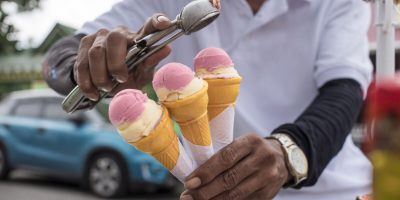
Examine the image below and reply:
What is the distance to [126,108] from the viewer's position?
1.92ft

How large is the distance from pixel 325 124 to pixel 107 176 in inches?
214

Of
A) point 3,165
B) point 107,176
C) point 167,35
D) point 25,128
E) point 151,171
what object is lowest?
point 3,165

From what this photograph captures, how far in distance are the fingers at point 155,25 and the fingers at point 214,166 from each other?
0.20 m

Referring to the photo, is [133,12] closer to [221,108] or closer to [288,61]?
[288,61]

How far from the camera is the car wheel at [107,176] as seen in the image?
5.93 meters

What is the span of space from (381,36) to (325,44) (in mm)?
201

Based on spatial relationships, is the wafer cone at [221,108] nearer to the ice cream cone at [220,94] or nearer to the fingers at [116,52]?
the ice cream cone at [220,94]

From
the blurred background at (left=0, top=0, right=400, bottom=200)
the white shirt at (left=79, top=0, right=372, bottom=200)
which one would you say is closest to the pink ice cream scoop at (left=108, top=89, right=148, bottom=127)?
the white shirt at (left=79, top=0, right=372, bottom=200)

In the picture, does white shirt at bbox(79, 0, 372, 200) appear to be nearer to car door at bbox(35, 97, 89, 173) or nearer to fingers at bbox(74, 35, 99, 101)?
fingers at bbox(74, 35, 99, 101)

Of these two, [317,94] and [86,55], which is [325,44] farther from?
[86,55]

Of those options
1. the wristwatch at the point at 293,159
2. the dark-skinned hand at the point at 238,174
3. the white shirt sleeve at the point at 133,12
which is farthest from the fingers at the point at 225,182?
the white shirt sleeve at the point at 133,12

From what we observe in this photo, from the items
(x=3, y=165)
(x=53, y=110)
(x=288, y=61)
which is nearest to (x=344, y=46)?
(x=288, y=61)

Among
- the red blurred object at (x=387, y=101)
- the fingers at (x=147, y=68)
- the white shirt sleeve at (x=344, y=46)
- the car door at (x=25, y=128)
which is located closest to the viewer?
the red blurred object at (x=387, y=101)

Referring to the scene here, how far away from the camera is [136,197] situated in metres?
6.04
